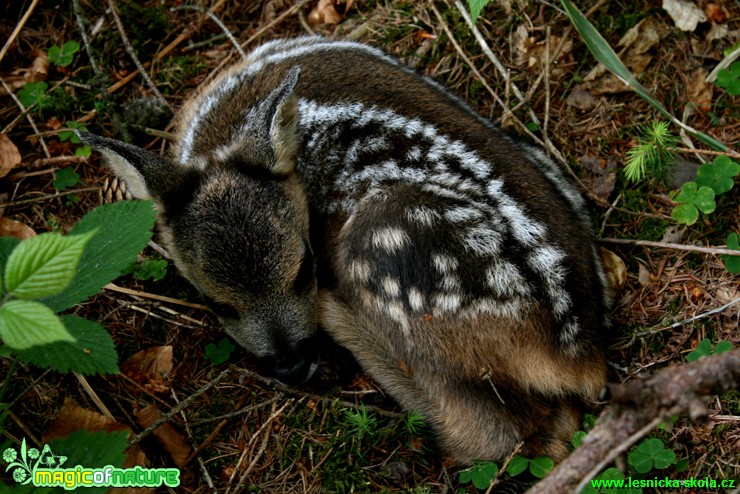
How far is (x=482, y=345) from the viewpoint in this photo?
11.6ft

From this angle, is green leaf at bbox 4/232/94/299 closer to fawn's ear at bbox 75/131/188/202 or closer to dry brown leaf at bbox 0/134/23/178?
fawn's ear at bbox 75/131/188/202

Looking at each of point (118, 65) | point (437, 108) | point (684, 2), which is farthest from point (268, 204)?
point (684, 2)

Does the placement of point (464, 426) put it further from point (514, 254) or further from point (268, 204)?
point (268, 204)

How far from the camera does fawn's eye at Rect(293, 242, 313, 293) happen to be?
3918mm

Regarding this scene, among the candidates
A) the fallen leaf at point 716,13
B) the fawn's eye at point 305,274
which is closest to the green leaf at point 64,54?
the fawn's eye at point 305,274

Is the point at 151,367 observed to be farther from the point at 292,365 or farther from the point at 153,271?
the point at 292,365

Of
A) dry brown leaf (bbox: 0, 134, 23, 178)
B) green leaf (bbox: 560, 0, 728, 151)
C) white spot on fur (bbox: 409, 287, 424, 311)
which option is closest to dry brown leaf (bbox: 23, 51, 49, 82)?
dry brown leaf (bbox: 0, 134, 23, 178)

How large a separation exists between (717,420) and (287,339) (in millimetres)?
2255

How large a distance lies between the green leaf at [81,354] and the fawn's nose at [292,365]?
40.9 inches

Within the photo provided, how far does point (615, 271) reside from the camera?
413 cm

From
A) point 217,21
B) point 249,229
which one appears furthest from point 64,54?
point 249,229

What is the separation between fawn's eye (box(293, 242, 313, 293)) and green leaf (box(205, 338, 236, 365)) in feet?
1.76

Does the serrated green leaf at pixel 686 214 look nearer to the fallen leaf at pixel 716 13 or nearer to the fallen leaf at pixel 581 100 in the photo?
the fallen leaf at pixel 581 100

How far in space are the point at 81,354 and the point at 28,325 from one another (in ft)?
2.07
